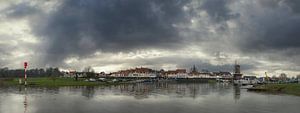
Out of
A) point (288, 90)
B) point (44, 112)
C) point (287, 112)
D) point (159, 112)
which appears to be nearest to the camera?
point (44, 112)

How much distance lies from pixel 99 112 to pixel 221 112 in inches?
536

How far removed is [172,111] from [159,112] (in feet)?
6.43

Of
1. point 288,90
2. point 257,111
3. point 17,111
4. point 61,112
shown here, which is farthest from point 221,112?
point 288,90

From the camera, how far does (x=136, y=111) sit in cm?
4556

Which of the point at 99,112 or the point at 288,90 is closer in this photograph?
the point at 99,112

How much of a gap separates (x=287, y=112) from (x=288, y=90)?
207 feet

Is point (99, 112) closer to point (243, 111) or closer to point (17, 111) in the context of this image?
point (17, 111)

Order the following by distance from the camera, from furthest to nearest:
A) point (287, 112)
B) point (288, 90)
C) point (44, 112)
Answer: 1. point (288, 90)
2. point (287, 112)
3. point (44, 112)

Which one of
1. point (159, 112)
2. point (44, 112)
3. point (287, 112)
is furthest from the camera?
point (287, 112)

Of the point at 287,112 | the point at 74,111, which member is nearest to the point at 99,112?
the point at 74,111

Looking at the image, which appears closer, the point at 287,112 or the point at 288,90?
the point at 287,112

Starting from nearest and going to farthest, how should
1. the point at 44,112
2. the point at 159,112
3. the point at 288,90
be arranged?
the point at 44,112
the point at 159,112
the point at 288,90

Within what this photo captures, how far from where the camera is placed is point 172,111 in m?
46.1

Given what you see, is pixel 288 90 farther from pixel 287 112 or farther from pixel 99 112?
pixel 99 112
